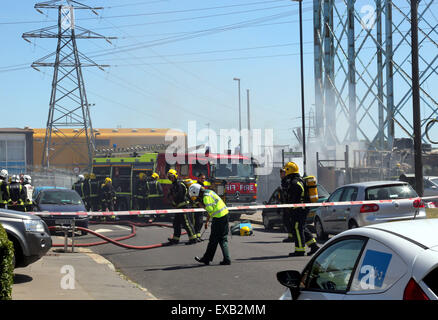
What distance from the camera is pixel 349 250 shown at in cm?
420

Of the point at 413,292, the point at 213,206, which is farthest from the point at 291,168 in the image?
the point at 413,292

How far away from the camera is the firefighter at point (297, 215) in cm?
1241

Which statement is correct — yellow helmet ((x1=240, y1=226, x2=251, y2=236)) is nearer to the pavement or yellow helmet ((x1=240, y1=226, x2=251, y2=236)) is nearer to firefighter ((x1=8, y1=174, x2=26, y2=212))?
the pavement

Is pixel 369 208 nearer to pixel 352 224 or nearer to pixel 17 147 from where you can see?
pixel 352 224

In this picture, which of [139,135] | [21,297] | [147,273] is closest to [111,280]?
[147,273]

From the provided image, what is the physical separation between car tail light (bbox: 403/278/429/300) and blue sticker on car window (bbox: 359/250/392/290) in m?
0.29

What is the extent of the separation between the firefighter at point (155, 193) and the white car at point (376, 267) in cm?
1902

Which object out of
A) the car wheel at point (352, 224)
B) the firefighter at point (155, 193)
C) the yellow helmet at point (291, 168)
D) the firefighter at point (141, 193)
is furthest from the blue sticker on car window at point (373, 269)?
the firefighter at point (141, 193)

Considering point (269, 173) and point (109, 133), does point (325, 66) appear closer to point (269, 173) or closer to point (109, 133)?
point (269, 173)

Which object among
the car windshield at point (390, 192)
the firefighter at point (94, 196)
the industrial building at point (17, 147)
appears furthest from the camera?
the industrial building at point (17, 147)

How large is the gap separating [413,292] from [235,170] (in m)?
21.6

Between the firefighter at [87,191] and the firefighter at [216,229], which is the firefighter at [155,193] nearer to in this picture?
the firefighter at [87,191]

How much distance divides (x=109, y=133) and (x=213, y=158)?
54.8m

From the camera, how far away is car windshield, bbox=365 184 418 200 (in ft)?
46.3
